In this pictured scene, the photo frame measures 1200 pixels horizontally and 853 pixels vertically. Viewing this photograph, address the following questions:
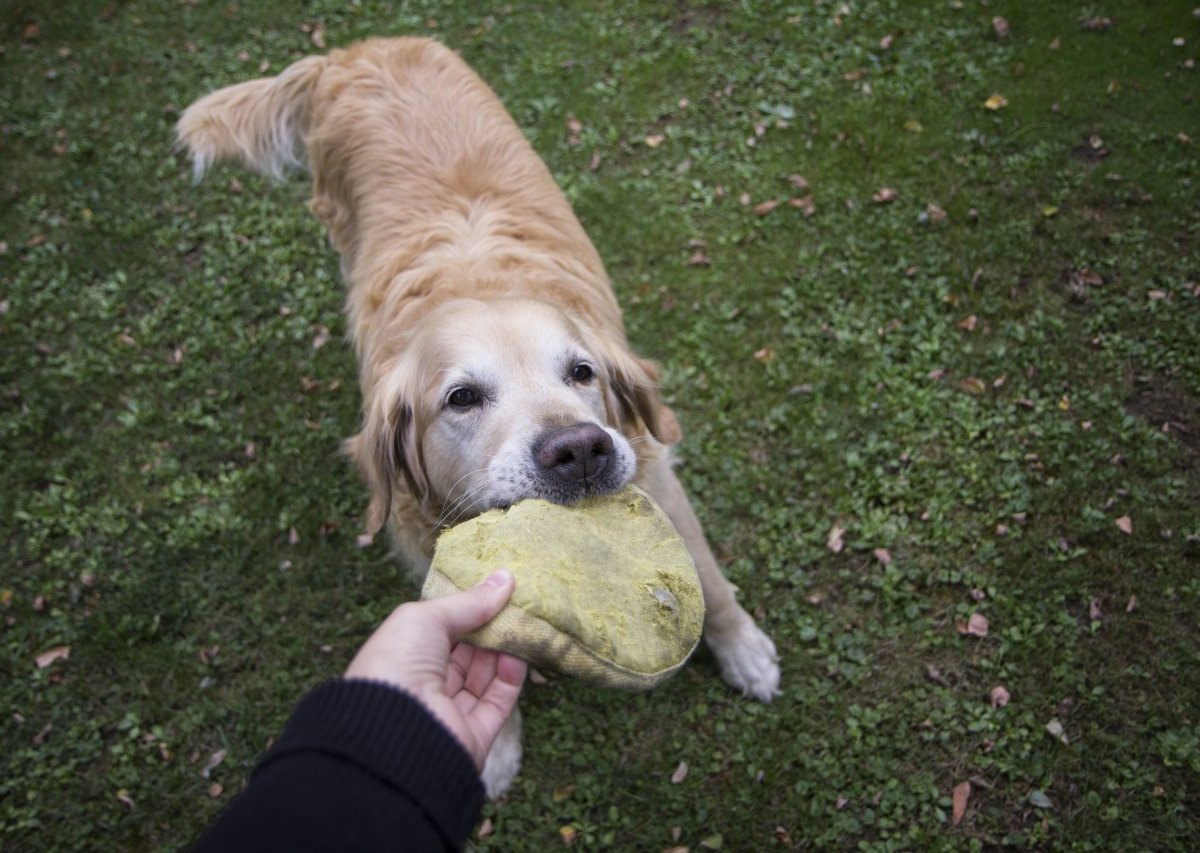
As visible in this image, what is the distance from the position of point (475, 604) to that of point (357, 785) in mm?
524

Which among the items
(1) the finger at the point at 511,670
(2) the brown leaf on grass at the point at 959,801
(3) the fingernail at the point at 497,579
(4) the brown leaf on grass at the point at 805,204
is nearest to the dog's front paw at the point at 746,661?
(2) the brown leaf on grass at the point at 959,801

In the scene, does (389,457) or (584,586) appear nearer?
(584,586)

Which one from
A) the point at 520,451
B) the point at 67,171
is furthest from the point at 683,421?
the point at 67,171

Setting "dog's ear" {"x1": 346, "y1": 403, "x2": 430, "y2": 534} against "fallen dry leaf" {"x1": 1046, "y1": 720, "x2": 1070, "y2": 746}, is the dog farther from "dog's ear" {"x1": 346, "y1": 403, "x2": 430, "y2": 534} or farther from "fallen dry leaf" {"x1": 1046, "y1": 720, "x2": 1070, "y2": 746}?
"fallen dry leaf" {"x1": 1046, "y1": 720, "x2": 1070, "y2": 746}

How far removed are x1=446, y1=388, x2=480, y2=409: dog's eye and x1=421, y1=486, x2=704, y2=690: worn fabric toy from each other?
571mm

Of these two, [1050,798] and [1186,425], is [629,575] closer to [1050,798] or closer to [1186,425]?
[1050,798]

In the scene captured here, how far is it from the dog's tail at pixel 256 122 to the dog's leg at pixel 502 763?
387cm

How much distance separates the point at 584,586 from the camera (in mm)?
2324

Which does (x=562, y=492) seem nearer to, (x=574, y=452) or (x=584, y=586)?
(x=574, y=452)

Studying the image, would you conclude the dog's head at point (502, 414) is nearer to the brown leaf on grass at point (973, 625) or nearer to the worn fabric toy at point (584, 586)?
the worn fabric toy at point (584, 586)

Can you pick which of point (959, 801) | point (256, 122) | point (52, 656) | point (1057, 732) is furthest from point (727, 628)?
point (256, 122)

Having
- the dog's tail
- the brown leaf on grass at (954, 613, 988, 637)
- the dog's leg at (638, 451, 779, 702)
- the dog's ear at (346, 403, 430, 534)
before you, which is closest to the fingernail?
the dog's ear at (346, 403, 430, 534)

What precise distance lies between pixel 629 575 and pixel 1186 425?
356cm

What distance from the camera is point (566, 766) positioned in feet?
12.8
